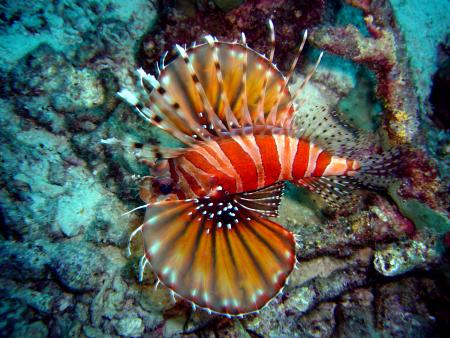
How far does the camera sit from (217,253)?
302cm

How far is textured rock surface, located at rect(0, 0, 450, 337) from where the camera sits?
355 cm

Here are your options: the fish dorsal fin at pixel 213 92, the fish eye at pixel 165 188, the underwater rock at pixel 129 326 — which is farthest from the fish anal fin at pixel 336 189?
the underwater rock at pixel 129 326

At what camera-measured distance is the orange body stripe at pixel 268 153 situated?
10.4ft

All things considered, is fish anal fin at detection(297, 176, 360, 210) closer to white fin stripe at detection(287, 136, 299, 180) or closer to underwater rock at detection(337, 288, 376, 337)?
white fin stripe at detection(287, 136, 299, 180)

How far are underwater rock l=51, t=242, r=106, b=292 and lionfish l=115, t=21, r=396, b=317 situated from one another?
1037mm

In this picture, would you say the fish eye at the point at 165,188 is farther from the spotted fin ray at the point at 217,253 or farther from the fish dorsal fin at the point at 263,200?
the fish dorsal fin at the point at 263,200

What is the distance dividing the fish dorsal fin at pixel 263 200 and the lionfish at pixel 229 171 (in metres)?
0.01

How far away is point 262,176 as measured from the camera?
3.32 meters

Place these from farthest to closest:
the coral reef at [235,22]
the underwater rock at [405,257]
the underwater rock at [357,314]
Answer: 1. the coral reef at [235,22]
2. the underwater rock at [357,314]
3. the underwater rock at [405,257]

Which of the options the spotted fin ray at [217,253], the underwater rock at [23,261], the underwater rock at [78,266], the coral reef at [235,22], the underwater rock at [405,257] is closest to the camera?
the spotted fin ray at [217,253]

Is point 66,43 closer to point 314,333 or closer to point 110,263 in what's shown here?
point 110,263

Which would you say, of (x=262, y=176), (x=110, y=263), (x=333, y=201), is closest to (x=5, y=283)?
(x=110, y=263)

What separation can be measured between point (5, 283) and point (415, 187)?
4802 mm

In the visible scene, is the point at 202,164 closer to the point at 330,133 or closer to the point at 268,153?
the point at 268,153
